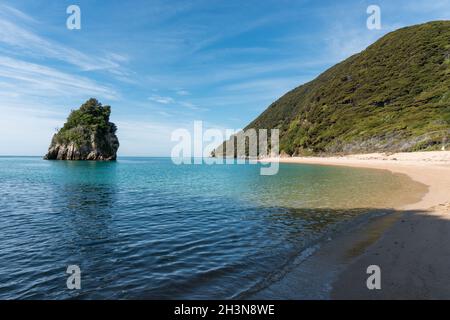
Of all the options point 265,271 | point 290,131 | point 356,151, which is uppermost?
point 290,131

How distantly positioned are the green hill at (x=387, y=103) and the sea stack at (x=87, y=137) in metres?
89.5

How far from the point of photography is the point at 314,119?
147125mm

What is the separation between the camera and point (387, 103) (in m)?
121

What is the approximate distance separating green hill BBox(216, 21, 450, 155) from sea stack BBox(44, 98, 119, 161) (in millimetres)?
89474

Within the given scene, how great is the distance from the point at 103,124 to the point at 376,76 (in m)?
136

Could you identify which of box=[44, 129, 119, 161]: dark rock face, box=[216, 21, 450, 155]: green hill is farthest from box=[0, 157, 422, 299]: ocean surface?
box=[44, 129, 119, 161]: dark rock face

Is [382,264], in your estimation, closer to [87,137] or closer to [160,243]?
[160,243]

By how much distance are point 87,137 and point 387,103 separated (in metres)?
134

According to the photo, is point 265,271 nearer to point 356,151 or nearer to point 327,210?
point 327,210

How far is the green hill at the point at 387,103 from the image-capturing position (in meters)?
90.1

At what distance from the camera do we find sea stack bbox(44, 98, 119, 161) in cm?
13112
